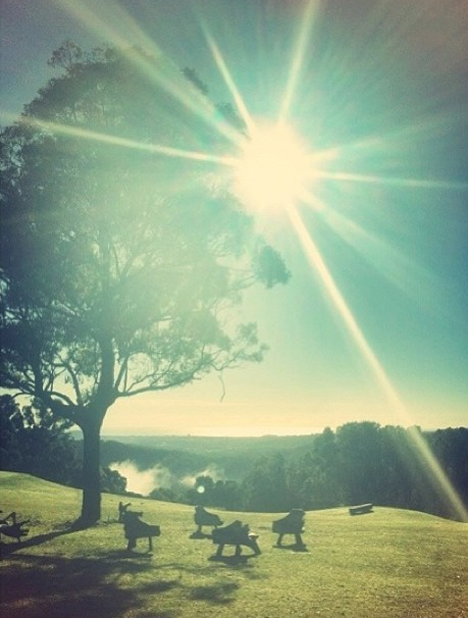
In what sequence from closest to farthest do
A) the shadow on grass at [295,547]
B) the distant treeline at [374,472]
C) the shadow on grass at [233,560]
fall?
1. the shadow on grass at [233,560]
2. the shadow on grass at [295,547]
3. the distant treeline at [374,472]

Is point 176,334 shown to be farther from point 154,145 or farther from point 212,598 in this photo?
point 212,598

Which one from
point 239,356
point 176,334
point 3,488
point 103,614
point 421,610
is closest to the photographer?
point 103,614

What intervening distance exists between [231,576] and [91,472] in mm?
12674

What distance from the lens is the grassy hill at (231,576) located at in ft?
35.1

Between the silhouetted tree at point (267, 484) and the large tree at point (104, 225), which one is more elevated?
the large tree at point (104, 225)

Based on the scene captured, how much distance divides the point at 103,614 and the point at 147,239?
55.3 feet

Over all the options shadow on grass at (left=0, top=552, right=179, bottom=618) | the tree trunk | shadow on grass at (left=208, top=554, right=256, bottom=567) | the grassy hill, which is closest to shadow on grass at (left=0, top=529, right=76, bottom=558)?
the grassy hill

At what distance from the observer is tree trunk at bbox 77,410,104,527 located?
934 inches

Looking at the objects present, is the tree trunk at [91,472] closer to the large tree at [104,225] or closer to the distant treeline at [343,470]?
the large tree at [104,225]

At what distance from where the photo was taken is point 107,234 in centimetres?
2333

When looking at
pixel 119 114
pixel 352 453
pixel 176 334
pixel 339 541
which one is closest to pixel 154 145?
pixel 119 114

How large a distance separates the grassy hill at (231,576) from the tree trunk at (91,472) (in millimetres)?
902

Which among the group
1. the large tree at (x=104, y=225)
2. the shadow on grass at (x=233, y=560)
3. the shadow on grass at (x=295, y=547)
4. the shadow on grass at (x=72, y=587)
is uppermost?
the large tree at (x=104, y=225)

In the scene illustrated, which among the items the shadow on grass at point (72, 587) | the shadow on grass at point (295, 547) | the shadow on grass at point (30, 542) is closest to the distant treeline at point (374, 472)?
the shadow on grass at point (30, 542)
